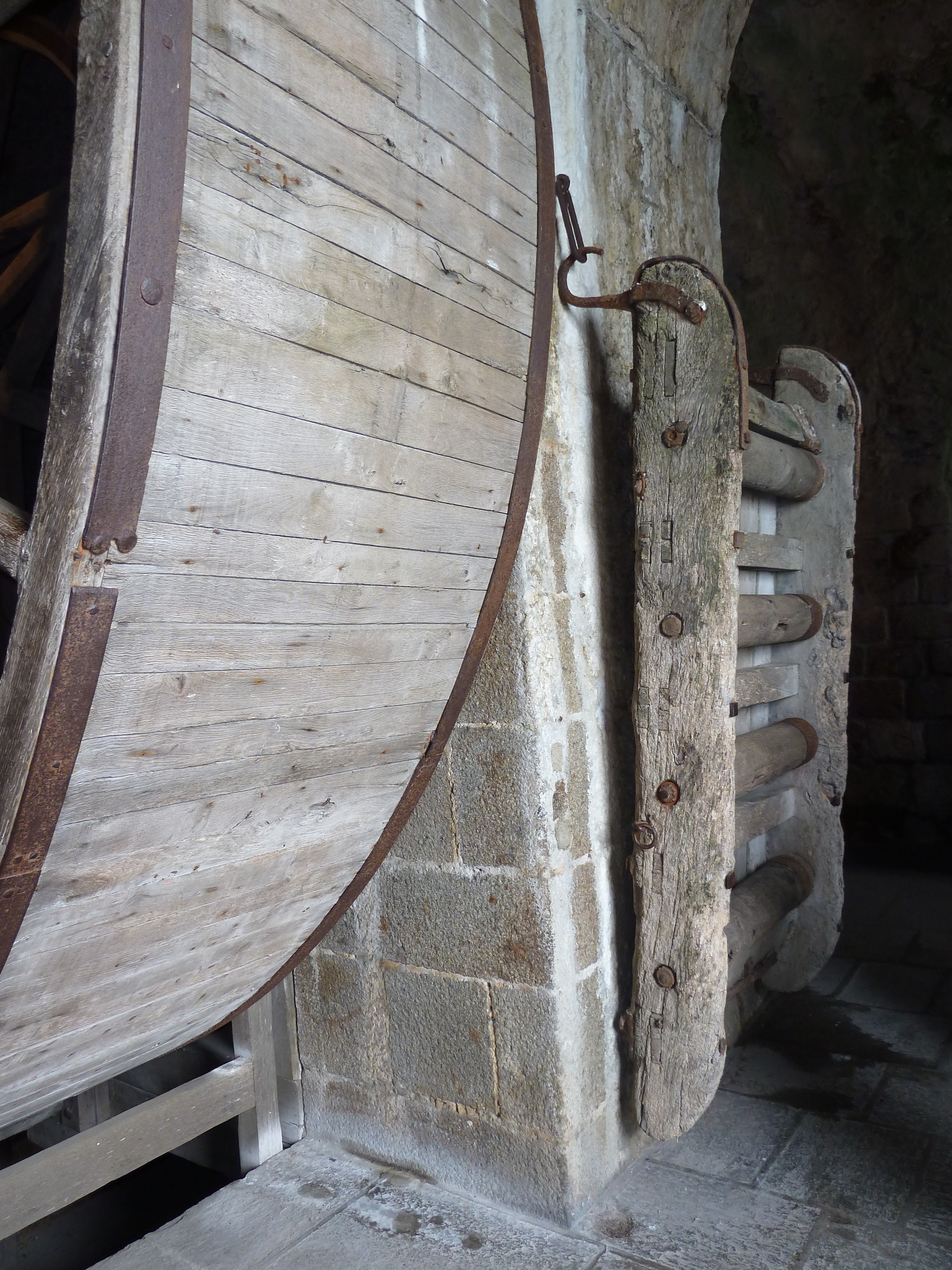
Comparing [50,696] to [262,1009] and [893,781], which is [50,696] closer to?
[262,1009]

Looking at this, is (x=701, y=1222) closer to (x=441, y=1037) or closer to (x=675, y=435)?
(x=441, y=1037)

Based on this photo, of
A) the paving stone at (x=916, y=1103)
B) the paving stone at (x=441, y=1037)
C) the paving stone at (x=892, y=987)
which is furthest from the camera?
the paving stone at (x=892, y=987)

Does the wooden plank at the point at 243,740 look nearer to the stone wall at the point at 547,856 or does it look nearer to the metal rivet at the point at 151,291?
the stone wall at the point at 547,856

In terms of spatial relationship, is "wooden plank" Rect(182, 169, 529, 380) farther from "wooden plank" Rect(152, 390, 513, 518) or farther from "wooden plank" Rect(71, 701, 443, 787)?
"wooden plank" Rect(71, 701, 443, 787)

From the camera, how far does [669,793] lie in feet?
6.68

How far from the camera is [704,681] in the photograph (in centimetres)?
200

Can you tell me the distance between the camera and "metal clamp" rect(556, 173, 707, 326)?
1.98 meters

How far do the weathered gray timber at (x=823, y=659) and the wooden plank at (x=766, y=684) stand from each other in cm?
5

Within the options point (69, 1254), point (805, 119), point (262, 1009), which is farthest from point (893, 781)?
point (69, 1254)

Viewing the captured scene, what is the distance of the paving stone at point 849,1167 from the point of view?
207 cm

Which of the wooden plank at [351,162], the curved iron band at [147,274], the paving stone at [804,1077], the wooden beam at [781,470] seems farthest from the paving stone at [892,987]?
the curved iron band at [147,274]

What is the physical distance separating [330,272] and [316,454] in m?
0.25

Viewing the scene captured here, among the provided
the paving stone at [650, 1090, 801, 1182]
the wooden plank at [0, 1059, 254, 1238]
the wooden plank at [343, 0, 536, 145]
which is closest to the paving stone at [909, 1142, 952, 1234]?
the paving stone at [650, 1090, 801, 1182]

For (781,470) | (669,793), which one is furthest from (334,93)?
(781,470)
